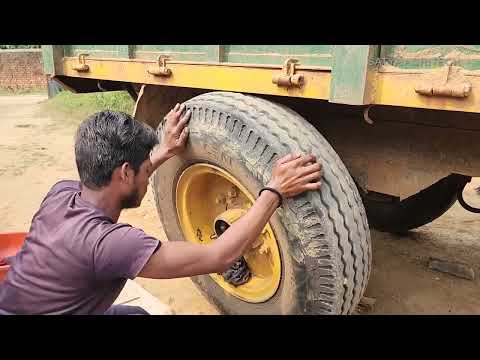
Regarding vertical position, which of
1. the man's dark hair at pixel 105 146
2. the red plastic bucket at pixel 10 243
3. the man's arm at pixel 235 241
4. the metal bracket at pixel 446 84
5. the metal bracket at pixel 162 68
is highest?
the metal bracket at pixel 446 84

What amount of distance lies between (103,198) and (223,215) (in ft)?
3.17

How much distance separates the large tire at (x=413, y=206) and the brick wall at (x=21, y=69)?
17.9m

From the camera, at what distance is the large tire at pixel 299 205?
1.93 meters

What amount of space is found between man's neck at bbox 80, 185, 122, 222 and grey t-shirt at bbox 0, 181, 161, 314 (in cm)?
2

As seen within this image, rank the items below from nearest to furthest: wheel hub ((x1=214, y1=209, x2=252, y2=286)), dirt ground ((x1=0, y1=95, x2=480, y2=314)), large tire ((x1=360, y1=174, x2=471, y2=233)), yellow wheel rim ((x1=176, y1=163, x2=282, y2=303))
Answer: yellow wheel rim ((x1=176, y1=163, x2=282, y2=303)) → wheel hub ((x1=214, y1=209, x2=252, y2=286)) → dirt ground ((x1=0, y1=95, x2=480, y2=314)) → large tire ((x1=360, y1=174, x2=471, y2=233))

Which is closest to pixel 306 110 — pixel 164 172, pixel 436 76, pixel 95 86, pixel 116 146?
pixel 164 172

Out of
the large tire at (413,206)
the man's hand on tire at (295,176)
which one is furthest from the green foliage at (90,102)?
the man's hand on tire at (295,176)

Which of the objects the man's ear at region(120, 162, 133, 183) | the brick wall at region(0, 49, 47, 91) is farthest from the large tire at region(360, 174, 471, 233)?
the brick wall at region(0, 49, 47, 91)

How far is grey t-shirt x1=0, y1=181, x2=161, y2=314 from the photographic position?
155 centimetres

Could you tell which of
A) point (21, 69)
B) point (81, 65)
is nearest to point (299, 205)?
point (81, 65)

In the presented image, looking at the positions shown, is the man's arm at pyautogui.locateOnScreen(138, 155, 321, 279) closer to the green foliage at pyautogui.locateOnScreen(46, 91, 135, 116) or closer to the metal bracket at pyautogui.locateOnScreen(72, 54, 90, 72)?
the metal bracket at pyautogui.locateOnScreen(72, 54, 90, 72)

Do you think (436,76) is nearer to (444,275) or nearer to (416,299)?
(416,299)

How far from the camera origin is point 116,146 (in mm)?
1659

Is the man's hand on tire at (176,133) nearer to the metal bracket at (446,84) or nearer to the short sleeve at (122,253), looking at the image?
the short sleeve at (122,253)
